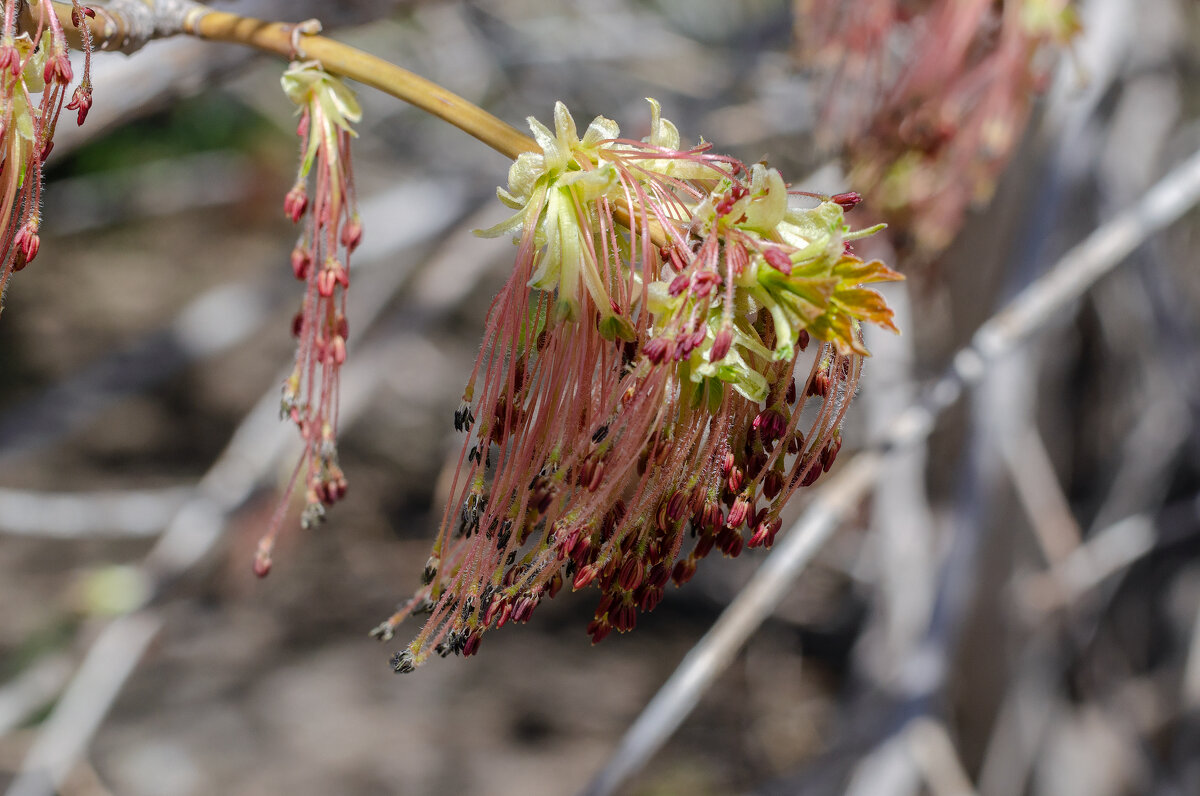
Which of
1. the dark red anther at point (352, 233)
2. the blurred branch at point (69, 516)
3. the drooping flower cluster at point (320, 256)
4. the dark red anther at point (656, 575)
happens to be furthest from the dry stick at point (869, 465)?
the blurred branch at point (69, 516)

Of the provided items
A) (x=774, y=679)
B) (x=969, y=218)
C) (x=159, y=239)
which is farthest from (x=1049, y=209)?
(x=159, y=239)

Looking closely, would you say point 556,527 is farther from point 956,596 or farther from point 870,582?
point 870,582

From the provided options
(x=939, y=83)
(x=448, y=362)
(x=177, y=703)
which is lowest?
(x=177, y=703)

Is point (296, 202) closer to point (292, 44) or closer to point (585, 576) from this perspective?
point (292, 44)

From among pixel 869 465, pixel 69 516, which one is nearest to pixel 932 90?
pixel 869 465

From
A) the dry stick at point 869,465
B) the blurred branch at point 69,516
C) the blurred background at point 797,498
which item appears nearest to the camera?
the dry stick at point 869,465

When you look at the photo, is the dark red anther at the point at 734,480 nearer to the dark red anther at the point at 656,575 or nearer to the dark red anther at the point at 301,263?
the dark red anther at the point at 656,575
